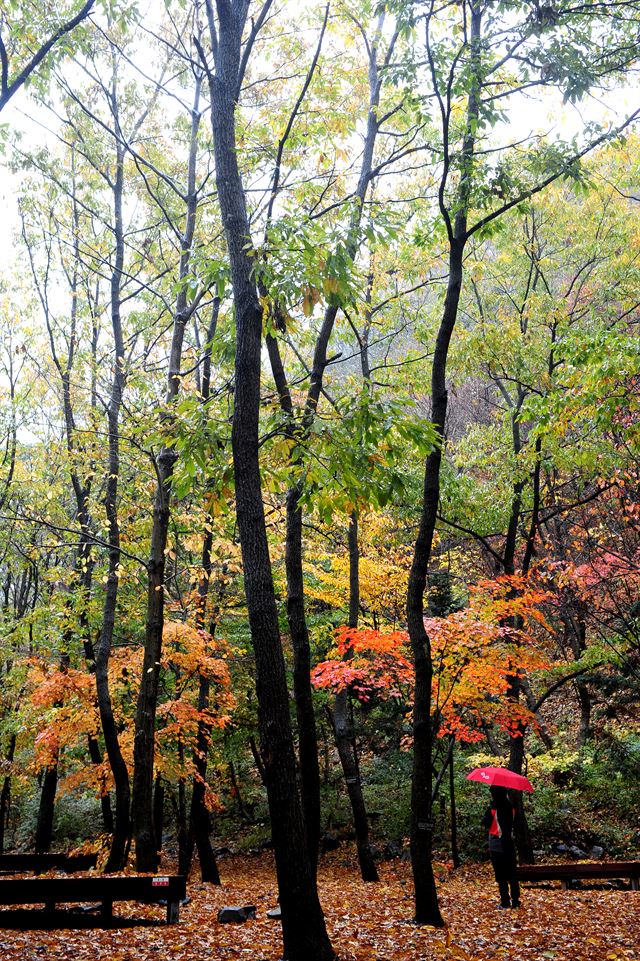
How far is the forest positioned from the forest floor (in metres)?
0.07

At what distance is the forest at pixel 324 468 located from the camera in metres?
5.83

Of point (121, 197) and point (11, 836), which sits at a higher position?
point (121, 197)

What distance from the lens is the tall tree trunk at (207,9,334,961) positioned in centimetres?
463

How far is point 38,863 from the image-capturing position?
10289 mm

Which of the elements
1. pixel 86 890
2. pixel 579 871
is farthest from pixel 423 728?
pixel 579 871

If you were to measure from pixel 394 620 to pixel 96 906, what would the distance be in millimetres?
12515

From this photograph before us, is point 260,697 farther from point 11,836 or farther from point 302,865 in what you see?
point 11,836

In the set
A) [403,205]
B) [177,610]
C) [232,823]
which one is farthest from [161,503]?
[232,823]

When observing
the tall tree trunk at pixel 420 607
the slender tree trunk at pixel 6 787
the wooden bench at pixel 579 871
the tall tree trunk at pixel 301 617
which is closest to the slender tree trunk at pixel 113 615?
the tall tree trunk at pixel 301 617

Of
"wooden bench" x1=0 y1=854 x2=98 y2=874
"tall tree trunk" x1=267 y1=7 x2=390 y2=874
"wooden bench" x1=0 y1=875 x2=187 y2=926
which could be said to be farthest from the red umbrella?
"wooden bench" x1=0 y1=854 x2=98 y2=874

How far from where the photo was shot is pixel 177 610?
43.5 feet

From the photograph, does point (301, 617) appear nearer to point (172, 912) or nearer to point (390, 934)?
point (390, 934)

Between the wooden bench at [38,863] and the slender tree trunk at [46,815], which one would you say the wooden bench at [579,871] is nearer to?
the wooden bench at [38,863]

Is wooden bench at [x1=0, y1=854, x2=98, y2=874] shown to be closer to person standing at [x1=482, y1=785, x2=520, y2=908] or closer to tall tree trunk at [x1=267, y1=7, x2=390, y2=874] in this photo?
tall tree trunk at [x1=267, y1=7, x2=390, y2=874]
